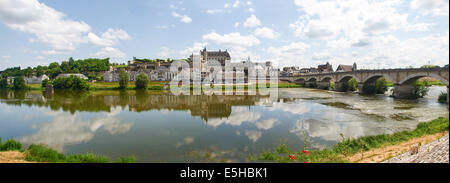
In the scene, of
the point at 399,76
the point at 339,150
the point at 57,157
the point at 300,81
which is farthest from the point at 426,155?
the point at 300,81

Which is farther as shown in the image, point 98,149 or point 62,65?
point 62,65

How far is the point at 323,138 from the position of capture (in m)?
12.4

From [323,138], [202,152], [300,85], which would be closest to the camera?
[202,152]

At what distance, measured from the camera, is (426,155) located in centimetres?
783

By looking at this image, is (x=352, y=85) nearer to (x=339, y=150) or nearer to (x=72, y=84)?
(x=339, y=150)

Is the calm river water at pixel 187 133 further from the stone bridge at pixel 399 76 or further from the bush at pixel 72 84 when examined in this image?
the bush at pixel 72 84

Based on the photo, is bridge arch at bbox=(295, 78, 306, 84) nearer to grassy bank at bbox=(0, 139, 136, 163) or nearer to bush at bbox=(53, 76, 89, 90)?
bush at bbox=(53, 76, 89, 90)

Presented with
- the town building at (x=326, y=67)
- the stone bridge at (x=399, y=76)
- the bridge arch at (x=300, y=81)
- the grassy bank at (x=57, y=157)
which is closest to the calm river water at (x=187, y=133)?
the grassy bank at (x=57, y=157)

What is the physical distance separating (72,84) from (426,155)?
243 feet
